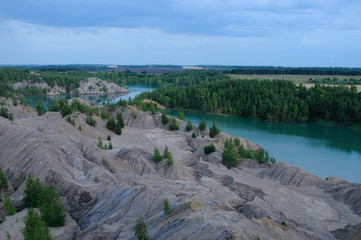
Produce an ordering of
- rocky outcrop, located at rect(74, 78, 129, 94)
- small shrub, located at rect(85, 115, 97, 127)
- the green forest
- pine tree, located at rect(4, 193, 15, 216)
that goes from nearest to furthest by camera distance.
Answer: pine tree, located at rect(4, 193, 15, 216), small shrub, located at rect(85, 115, 97, 127), the green forest, rocky outcrop, located at rect(74, 78, 129, 94)

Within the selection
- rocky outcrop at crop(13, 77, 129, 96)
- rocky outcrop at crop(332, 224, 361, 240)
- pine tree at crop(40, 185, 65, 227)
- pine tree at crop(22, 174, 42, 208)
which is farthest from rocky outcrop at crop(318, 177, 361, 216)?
rocky outcrop at crop(13, 77, 129, 96)

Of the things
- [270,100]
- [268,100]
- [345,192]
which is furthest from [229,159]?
[270,100]

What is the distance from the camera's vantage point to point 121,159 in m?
29.4

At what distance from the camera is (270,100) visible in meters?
67.5

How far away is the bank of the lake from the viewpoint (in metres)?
35.0

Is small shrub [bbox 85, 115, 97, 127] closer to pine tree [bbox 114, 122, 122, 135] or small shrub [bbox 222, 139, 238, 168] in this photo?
pine tree [bbox 114, 122, 122, 135]

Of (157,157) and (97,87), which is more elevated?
(157,157)

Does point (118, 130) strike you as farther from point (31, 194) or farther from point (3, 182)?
point (31, 194)

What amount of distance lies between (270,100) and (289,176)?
4225cm

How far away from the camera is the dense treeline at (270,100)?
59.5 metres

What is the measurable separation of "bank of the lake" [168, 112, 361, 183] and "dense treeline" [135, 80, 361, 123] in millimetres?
2586

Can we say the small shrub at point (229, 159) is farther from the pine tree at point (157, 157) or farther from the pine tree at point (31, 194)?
the pine tree at point (31, 194)

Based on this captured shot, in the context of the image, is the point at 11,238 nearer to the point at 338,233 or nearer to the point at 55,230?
the point at 55,230

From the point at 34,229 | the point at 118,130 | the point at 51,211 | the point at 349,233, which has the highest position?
the point at 34,229
